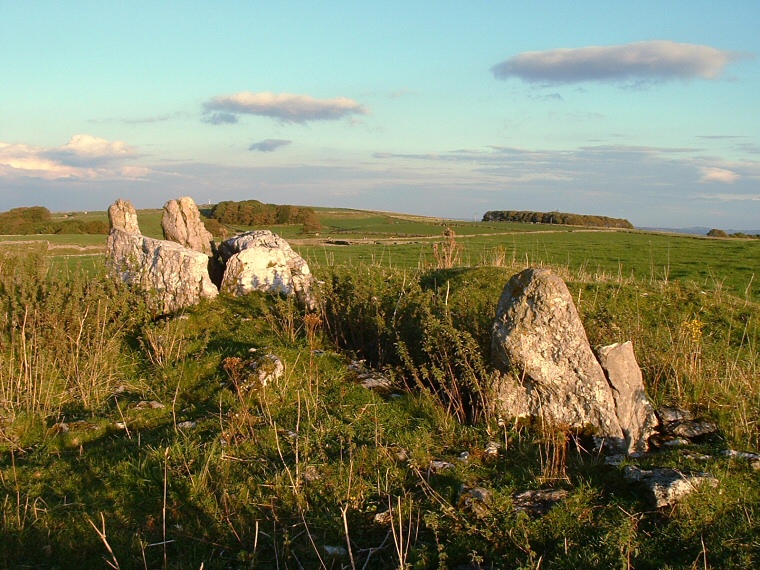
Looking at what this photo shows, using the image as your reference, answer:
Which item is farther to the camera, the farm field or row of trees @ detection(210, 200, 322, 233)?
row of trees @ detection(210, 200, 322, 233)

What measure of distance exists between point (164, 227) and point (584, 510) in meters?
11.8

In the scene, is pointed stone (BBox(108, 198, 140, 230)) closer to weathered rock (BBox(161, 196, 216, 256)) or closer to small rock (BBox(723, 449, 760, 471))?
weathered rock (BBox(161, 196, 216, 256))

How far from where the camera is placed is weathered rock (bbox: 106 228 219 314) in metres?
11.0

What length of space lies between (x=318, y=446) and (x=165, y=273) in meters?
6.21

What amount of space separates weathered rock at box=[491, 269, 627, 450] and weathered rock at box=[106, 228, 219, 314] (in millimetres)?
6163

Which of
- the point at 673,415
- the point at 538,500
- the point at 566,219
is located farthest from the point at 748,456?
the point at 566,219

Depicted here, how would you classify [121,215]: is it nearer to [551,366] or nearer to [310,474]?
[310,474]

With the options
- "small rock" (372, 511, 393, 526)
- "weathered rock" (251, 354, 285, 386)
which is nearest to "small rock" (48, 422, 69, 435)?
"weathered rock" (251, 354, 285, 386)

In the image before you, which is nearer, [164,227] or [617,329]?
[617,329]

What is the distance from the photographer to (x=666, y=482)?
17.4 feet

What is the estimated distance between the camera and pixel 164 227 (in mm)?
14383

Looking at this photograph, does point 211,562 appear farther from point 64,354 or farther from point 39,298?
point 39,298

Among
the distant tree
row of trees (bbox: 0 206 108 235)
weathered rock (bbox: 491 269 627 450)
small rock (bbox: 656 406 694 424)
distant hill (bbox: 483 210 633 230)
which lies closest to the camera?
weathered rock (bbox: 491 269 627 450)

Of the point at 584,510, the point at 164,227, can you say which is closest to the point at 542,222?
the point at 164,227
